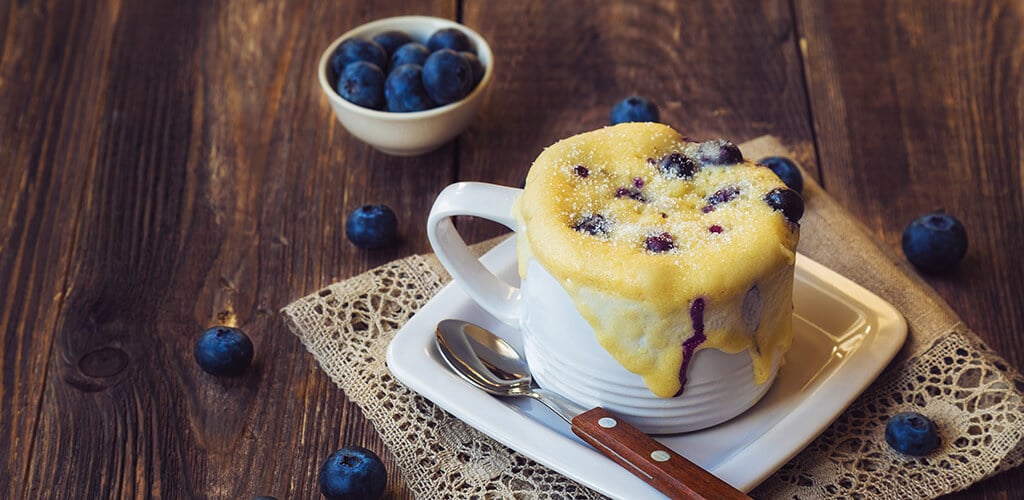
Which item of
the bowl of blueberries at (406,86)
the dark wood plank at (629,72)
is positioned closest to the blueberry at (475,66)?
the bowl of blueberries at (406,86)

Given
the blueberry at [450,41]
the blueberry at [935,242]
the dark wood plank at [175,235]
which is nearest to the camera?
the dark wood plank at [175,235]

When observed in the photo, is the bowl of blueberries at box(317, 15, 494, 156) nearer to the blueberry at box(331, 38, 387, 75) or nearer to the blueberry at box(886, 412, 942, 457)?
the blueberry at box(331, 38, 387, 75)

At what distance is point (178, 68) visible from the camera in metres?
2.03

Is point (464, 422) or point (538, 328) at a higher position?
point (538, 328)

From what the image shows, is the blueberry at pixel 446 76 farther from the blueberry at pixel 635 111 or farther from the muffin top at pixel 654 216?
the muffin top at pixel 654 216

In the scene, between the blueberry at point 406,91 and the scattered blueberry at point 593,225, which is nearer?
the scattered blueberry at point 593,225

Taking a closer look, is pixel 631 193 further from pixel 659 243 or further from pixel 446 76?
pixel 446 76

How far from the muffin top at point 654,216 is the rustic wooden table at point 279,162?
1.28ft

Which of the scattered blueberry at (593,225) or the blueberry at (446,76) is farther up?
the scattered blueberry at (593,225)

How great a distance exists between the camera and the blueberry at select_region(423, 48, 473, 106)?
5.76ft

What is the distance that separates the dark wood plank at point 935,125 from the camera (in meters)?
1.66

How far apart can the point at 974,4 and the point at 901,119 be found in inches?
16.4

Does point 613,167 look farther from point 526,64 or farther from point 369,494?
point 526,64

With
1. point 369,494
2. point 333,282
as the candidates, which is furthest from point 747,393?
point 333,282
